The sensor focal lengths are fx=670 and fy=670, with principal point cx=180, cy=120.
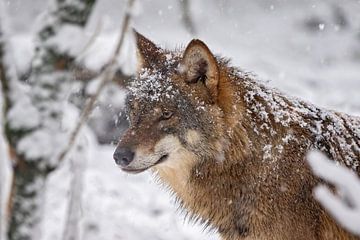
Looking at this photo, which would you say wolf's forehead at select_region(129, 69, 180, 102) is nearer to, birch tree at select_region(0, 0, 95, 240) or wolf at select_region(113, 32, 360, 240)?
wolf at select_region(113, 32, 360, 240)

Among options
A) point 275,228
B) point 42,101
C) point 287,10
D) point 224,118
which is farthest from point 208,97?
point 287,10

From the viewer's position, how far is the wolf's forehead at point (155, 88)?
4.20m

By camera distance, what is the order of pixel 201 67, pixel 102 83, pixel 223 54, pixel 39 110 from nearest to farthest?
pixel 39 110, pixel 102 83, pixel 201 67, pixel 223 54

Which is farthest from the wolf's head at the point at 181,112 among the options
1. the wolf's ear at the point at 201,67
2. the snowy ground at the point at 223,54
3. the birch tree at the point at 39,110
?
the snowy ground at the point at 223,54

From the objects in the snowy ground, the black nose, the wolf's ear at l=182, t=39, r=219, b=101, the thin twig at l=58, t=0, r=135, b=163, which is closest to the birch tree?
the thin twig at l=58, t=0, r=135, b=163

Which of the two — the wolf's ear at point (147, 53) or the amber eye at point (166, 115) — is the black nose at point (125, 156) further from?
the wolf's ear at point (147, 53)

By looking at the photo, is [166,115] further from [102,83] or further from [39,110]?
[39,110]

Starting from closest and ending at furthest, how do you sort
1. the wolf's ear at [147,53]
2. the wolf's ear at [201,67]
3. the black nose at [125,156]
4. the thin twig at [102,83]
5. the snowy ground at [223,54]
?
the thin twig at [102,83]
the black nose at [125,156]
the wolf's ear at [201,67]
the wolf's ear at [147,53]
the snowy ground at [223,54]

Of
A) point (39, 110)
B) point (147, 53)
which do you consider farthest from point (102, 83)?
point (147, 53)

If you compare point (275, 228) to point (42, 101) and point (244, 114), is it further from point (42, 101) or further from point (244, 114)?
point (42, 101)

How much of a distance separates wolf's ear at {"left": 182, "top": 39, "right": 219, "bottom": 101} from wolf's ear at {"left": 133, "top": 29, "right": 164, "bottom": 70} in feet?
1.04

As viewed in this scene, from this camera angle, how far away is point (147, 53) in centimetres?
452

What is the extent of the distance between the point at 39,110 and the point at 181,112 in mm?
1806

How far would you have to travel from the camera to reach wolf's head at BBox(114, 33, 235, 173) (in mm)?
4117
